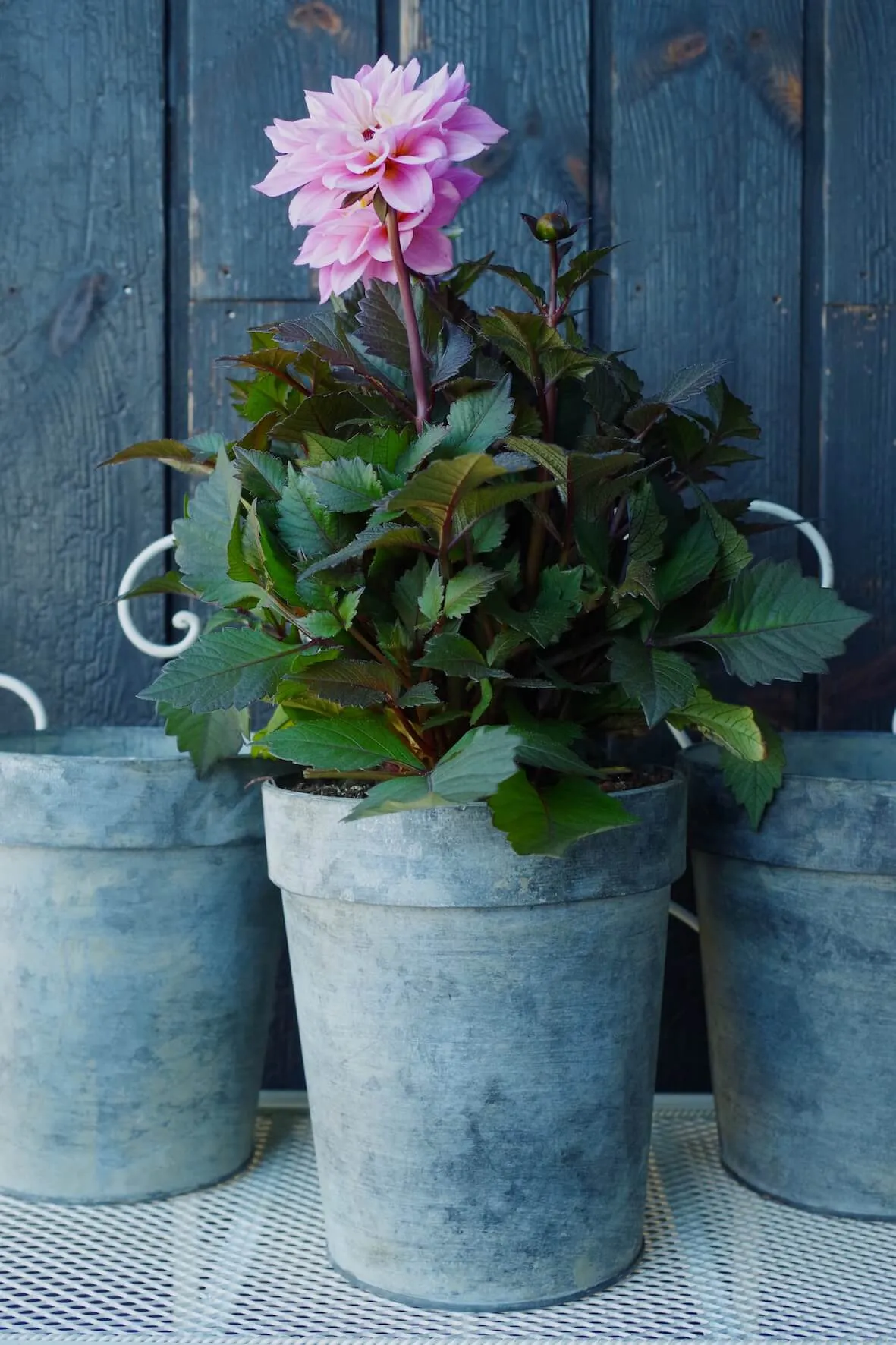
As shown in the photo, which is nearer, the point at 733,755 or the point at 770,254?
the point at 733,755

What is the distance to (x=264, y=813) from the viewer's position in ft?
2.48

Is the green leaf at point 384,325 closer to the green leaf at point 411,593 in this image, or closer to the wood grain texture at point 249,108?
the green leaf at point 411,593

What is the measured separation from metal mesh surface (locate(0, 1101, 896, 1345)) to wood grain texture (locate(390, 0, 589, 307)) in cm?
71

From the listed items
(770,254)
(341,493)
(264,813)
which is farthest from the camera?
(770,254)

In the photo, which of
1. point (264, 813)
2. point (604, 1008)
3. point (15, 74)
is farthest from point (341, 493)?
point (15, 74)

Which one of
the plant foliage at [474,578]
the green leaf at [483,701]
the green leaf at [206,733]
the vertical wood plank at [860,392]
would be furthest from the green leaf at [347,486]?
the vertical wood plank at [860,392]

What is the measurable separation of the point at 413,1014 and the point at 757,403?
2.02 ft

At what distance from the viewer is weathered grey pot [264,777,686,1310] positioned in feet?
2.19

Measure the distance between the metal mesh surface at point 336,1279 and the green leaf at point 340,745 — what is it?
12.0 inches

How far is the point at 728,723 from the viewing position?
27.6 inches

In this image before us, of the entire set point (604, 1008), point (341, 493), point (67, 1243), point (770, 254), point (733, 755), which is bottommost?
point (67, 1243)

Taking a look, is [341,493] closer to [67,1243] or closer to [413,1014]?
[413,1014]

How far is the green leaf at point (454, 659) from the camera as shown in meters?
0.63

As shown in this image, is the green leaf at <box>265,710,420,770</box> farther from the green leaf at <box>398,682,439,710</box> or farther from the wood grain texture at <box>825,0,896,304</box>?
the wood grain texture at <box>825,0,896,304</box>
